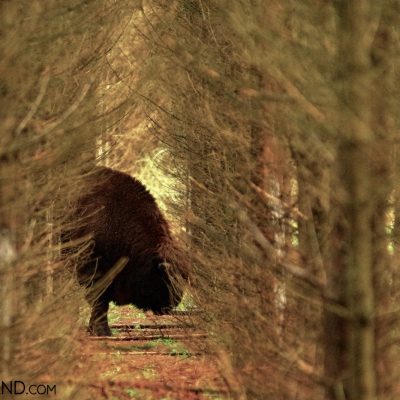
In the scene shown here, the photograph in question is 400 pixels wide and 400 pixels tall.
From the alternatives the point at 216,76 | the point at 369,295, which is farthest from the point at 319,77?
the point at 216,76

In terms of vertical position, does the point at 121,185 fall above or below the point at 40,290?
above

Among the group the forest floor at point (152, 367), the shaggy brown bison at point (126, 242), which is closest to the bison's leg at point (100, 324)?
the shaggy brown bison at point (126, 242)

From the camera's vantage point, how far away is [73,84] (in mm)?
7605

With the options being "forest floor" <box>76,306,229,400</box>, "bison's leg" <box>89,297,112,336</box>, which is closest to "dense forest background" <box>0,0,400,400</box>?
"forest floor" <box>76,306,229,400</box>

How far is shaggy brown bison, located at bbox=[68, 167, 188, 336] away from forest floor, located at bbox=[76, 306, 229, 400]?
27.9 inches

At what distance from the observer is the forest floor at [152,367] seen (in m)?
8.16

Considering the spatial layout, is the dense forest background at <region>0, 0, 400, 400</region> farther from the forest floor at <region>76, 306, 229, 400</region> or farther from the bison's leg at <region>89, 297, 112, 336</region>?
the bison's leg at <region>89, 297, 112, 336</region>

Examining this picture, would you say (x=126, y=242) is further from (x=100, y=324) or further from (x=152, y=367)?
(x=152, y=367)

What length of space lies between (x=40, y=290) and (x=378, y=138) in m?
4.49

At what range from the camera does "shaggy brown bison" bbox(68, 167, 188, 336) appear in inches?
592

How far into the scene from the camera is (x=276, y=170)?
6.54 metres

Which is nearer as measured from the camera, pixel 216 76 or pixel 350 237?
pixel 350 237

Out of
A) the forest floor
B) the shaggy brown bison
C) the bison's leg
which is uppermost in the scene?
the shaggy brown bison

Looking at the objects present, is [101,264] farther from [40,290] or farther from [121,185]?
[40,290]
